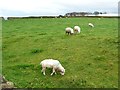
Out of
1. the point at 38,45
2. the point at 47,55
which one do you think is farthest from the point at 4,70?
the point at 38,45

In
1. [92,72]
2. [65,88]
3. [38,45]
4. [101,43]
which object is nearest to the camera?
[65,88]

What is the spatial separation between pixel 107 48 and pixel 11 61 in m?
7.45

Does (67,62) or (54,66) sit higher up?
(54,66)

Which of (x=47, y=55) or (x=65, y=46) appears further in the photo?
(x=65, y=46)

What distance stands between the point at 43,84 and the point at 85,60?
5170mm

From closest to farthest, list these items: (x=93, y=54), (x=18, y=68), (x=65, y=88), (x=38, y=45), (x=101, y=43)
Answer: (x=65, y=88)
(x=18, y=68)
(x=93, y=54)
(x=101, y=43)
(x=38, y=45)

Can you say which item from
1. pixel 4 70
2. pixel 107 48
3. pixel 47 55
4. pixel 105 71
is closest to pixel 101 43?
pixel 107 48

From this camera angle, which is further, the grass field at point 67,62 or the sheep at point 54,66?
the sheep at point 54,66

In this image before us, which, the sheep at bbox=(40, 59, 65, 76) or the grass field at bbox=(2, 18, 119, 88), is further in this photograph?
the sheep at bbox=(40, 59, 65, 76)

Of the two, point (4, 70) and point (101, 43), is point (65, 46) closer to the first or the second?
point (101, 43)

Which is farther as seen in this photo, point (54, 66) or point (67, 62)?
point (67, 62)

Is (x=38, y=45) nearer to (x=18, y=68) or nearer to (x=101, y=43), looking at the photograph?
(x=101, y=43)

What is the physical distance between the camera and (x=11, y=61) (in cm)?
2661

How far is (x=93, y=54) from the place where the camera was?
85.8 feet
